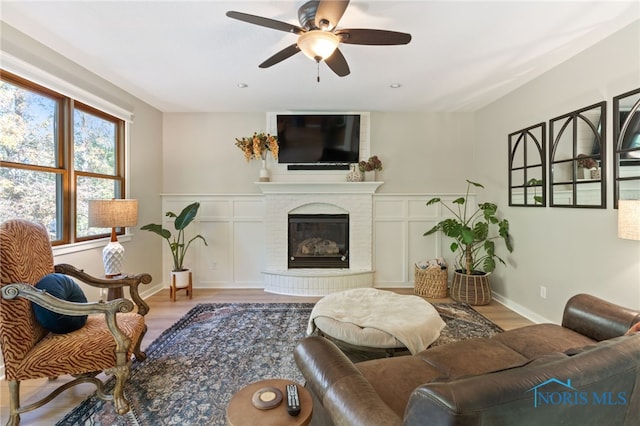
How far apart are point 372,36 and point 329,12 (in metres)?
0.35

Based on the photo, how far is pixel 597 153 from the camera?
243 centimetres

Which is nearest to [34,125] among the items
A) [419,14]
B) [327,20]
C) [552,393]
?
[327,20]

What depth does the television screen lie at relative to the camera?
414 cm

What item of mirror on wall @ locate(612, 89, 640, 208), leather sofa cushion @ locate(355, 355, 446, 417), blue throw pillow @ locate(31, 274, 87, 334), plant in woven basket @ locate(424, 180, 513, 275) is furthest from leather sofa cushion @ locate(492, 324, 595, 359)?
blue throw pillow @ locate(31, 274, 87, 334)

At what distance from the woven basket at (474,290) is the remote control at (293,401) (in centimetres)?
304

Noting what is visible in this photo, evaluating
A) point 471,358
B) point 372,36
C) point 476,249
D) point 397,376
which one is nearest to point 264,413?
point 397,376

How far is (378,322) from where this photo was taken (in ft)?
6.97

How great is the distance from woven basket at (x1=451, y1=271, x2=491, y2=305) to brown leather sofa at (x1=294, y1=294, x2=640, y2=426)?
2.32 meters

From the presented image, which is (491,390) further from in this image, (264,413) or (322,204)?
(322,204)

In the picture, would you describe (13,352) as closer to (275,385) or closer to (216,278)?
(275,385)

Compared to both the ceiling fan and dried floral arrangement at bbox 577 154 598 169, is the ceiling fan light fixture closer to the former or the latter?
the ceiling fan

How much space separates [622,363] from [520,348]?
0.88 meters

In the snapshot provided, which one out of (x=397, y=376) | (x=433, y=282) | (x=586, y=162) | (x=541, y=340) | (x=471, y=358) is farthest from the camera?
(x=433, y=282)

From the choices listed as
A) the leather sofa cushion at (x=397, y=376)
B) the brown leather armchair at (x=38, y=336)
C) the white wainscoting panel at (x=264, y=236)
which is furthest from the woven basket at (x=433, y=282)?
the brown leather armchair at (x=38, y=336)
